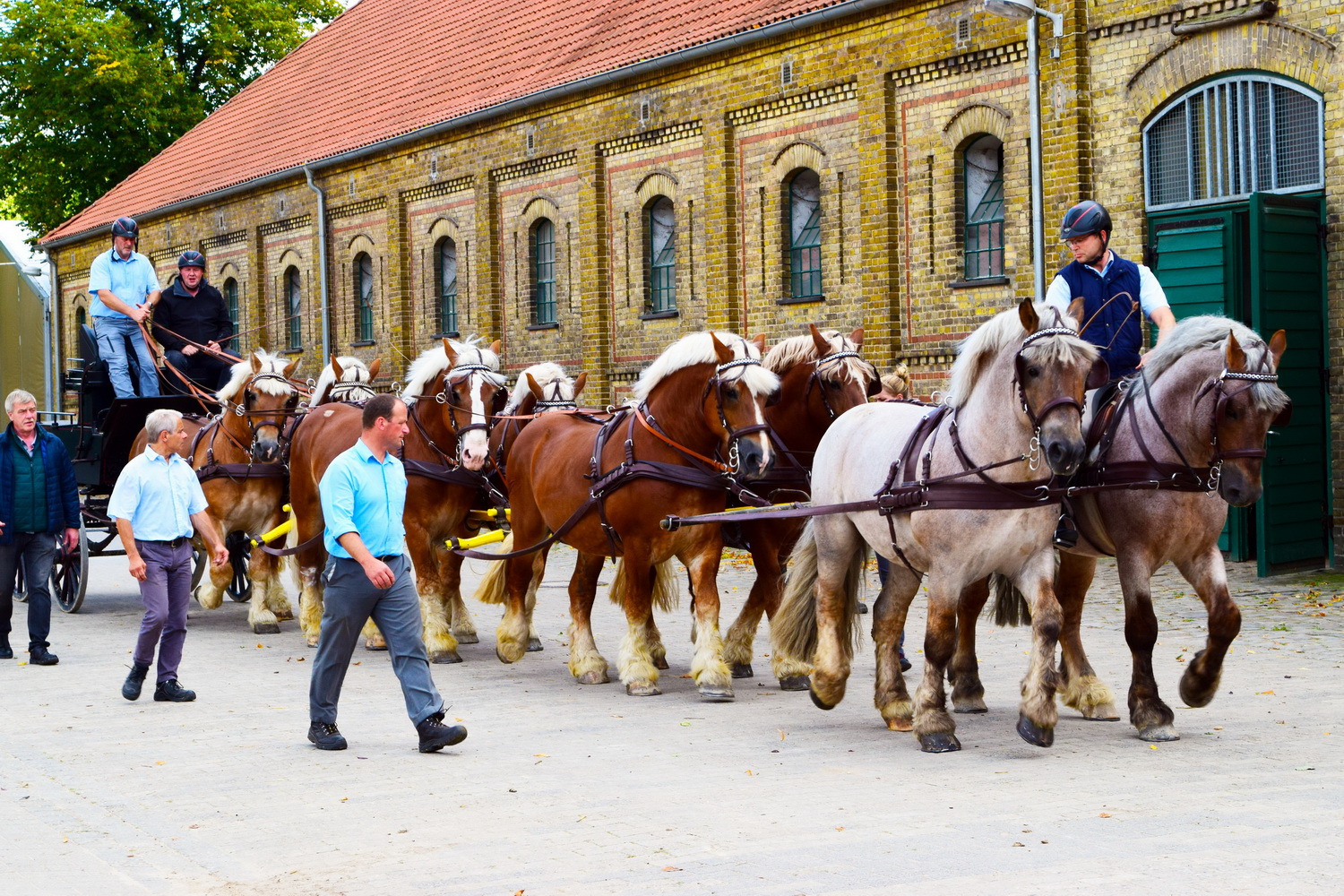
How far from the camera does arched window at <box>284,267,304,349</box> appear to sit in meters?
33.5

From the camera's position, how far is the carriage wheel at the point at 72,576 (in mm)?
14141

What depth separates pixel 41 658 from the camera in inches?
444

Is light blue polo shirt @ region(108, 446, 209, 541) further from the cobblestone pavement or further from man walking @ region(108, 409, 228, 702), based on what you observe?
the cobblestone pavement

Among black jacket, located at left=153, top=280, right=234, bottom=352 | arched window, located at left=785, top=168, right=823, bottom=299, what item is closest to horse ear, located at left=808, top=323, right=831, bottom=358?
black jacket, located at left=153, top=280, right=234, bottom=352

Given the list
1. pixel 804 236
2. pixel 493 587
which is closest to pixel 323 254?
pixel 804 236

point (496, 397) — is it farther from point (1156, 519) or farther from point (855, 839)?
point (855, 839)

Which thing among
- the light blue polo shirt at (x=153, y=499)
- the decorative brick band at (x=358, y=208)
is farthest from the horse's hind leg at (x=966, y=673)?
the decorative brick band at (x=358, y=208)

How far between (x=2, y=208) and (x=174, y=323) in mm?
41521

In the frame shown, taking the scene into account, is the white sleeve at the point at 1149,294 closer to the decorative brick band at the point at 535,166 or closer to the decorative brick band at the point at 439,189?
the decorative brick band at the point at 535,166

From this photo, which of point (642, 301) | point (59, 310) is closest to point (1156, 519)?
point (642, 301)

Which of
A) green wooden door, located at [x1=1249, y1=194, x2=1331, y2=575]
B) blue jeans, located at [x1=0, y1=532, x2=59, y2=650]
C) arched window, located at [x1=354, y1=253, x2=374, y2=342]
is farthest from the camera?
arched window, located at [x1=354, y1=253, x2=374, y2=342]

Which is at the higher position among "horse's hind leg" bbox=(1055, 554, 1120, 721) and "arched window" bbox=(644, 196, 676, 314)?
"arched window" bbox=(644, 196, 676, 314)

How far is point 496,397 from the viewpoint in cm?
1128

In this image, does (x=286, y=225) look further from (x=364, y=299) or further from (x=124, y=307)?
(x=124, y=307)
